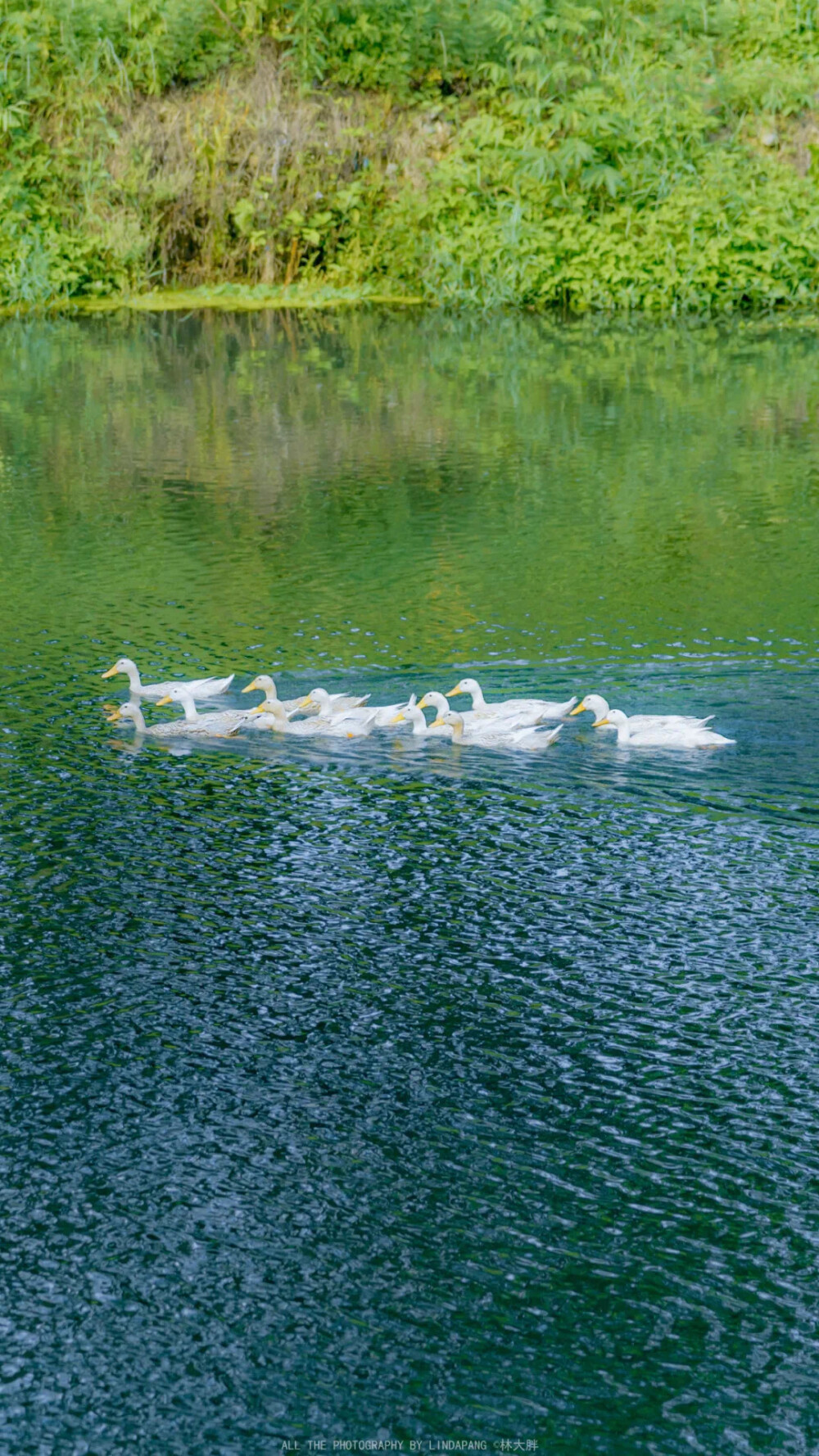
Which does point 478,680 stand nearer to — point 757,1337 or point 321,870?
point 321,870

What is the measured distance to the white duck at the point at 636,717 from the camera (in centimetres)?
1071

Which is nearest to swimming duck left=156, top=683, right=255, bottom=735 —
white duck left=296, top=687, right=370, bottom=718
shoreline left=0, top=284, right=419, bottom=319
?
white duck left=296, top=687, right=370, bottom=718

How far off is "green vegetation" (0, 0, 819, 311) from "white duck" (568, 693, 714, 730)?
64.2 feet

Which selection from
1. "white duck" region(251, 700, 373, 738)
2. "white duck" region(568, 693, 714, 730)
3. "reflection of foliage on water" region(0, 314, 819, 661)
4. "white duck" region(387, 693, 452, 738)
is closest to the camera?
"white duck" region(568, 693, 714, 730)

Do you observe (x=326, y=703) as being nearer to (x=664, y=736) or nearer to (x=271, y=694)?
(x=271, y=694)

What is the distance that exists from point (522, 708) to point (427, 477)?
803 cm

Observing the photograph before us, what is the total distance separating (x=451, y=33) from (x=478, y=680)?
23851 mm

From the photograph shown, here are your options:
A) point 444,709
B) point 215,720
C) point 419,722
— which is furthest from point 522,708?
point 215,720

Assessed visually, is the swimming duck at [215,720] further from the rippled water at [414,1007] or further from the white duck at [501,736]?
the white duck at [501,736]

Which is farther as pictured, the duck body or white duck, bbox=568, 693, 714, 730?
the duck body

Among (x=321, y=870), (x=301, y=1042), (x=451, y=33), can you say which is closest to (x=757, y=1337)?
(x=301, y=1042)

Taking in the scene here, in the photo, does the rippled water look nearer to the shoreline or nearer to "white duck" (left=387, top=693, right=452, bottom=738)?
"white duck" (left=387, top=693, right=452, bottom=738)

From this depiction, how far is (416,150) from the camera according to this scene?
3253cm

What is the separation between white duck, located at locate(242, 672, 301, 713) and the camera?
1146cm
